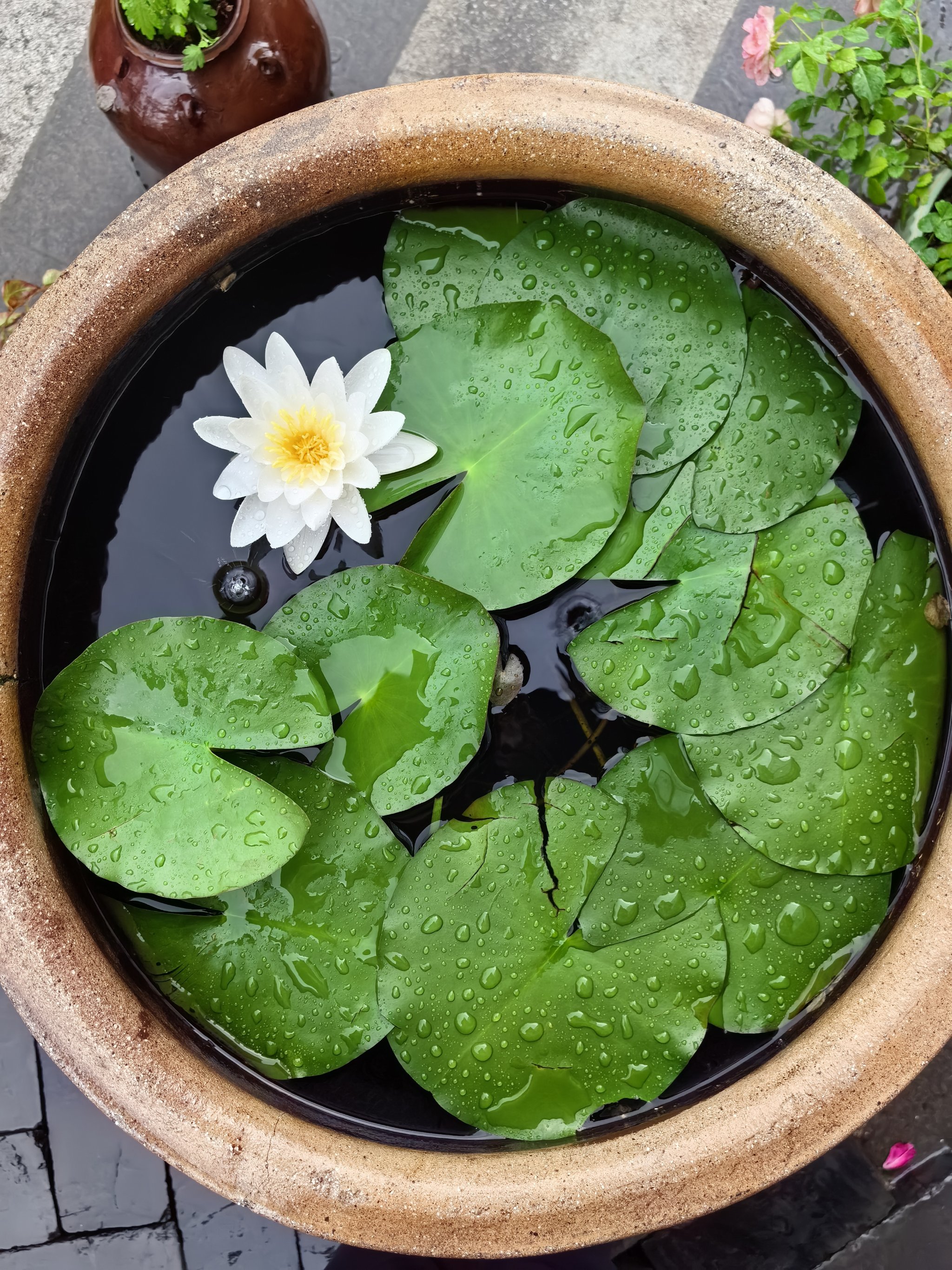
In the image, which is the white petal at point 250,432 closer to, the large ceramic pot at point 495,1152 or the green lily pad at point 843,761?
the large ceramic pot at point 495,1152

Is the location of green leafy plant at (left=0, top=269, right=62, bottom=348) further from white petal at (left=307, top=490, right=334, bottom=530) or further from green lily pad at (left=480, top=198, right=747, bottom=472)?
green lily pad at (left=480, top=198, right=747, bottom=472)

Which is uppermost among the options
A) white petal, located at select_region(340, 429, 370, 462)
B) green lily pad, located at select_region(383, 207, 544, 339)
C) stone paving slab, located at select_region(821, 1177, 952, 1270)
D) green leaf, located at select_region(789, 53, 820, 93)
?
green leaf, located at select_region(789, 53, 820, 93)

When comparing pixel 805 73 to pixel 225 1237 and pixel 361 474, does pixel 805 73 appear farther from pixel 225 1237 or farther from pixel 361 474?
pixel 225 1237

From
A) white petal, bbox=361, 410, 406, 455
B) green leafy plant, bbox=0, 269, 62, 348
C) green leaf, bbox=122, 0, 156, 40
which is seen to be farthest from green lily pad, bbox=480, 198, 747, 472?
green leafy plant, bbox=0, 269, 62, 348

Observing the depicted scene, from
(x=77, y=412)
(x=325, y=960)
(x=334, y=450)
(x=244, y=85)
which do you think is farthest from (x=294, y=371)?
(x=325, y=960)

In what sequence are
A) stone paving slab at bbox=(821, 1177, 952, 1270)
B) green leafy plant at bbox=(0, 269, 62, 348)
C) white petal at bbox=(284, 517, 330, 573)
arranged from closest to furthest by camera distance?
white petal at bbox=(284, 517, 330, 573), green leafy plant at bbox=(0, 269, 62, 348), stone paving slab at bbox=(821, 1177, 952, 1270)

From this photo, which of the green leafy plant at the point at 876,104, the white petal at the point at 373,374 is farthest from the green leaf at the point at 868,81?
the white petal at the point at 373,374
